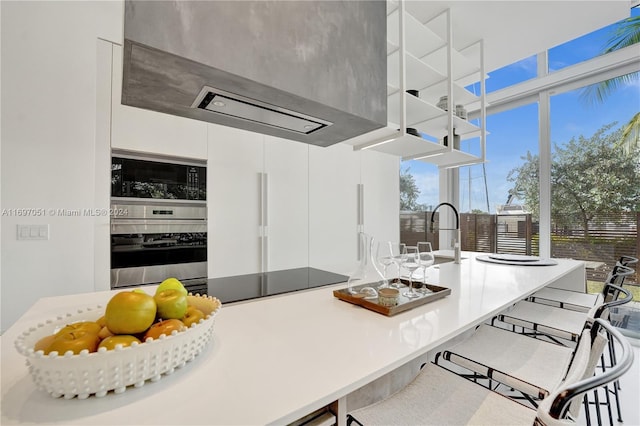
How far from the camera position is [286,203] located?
2.70m

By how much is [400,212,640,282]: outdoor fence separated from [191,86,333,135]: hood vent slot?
1986 mm

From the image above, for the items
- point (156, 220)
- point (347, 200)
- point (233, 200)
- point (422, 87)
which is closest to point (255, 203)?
point (233, 200)

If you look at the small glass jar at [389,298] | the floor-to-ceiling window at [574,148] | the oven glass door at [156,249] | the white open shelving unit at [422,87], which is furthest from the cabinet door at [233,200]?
the floor-to-ceiling window at [574,148]

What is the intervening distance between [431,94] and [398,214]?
1497 millimetres

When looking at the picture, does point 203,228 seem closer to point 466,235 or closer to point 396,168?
point 396,168

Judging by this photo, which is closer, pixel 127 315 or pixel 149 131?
pixel 127 315

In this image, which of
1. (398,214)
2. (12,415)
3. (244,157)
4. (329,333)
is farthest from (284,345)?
(398,214)

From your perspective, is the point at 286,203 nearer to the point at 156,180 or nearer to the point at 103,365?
the point at 156,180

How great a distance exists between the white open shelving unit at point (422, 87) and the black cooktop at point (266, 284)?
3.24 ft

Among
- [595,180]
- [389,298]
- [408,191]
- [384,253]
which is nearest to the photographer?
[389,298]

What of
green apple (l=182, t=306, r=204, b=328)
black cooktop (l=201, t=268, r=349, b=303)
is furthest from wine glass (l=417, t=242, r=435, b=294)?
green apple (l=182, t=306, r=204, b=328)

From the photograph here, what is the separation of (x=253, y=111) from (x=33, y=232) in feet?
5.80

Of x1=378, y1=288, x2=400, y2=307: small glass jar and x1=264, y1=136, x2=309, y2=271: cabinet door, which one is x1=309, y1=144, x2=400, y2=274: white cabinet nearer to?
x1=264, y1=136, x2=309, y2=271: cabinet door

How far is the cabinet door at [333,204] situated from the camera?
9.50 ft
